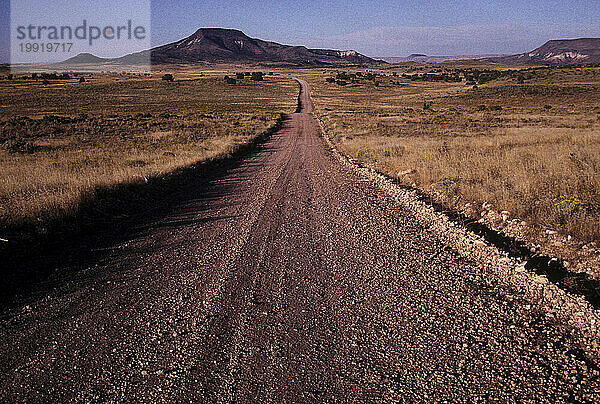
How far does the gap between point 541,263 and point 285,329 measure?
13.8ft

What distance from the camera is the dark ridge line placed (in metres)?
5.00

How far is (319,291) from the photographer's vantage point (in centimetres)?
527

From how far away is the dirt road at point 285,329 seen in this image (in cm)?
351

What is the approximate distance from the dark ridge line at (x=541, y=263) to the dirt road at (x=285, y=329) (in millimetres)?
834

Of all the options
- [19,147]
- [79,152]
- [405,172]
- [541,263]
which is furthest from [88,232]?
[19,147]

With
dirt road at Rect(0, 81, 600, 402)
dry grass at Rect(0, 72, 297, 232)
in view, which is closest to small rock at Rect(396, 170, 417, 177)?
dirt road at Rect(0, 81, 600, 402)

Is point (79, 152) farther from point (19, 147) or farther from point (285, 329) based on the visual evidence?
point (285, 329)

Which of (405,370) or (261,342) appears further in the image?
(261,342)

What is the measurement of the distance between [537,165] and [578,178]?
6.26ft

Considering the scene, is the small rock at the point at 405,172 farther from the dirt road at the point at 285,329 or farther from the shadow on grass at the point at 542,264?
the dirt road at the point at 285,329

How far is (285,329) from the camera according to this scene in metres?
4.39

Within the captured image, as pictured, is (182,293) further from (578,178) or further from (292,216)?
(578,178)

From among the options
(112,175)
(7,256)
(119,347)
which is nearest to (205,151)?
(112,175)

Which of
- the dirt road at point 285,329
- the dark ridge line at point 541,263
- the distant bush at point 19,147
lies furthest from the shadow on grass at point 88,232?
the distant bush at point 19,147
